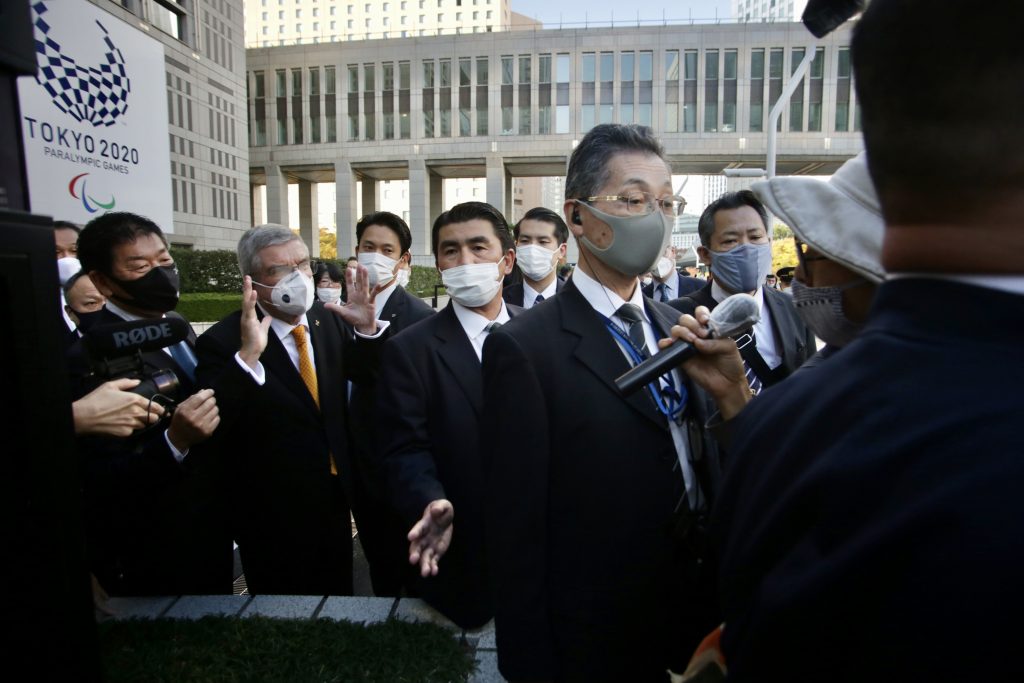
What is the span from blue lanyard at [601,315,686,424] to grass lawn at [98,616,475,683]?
3.41ft

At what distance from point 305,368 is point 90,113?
6.11m

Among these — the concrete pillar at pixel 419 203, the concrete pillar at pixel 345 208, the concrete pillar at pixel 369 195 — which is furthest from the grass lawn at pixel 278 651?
the concrete pillar at pixel 369 195

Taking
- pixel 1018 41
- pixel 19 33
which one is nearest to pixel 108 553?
pixel 19 33

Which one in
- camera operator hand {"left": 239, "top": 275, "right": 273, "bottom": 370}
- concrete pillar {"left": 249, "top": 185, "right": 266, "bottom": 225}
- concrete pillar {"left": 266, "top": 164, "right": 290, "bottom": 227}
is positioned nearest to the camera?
camera operator hand {"left": 239, "top": 275, "right": 273, "bottom": 370}

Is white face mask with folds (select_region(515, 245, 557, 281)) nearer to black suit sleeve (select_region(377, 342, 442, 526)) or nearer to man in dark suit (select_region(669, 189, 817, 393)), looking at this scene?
man in dark suit (select_region(669, 189, 817, 393))

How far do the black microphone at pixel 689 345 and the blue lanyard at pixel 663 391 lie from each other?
0.16 metres

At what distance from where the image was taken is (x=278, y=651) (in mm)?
2059

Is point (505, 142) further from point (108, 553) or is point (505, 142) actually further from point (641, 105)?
point (108, 553)

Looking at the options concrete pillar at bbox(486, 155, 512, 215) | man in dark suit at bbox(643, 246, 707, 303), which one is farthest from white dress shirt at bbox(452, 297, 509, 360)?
concrete pillar at bbox(486, 155, 512, 215)

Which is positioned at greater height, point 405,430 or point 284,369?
point 284,369

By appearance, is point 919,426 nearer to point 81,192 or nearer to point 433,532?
point 433,532

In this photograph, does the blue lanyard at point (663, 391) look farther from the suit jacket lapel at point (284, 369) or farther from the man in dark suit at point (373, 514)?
the suit jacket lapel at point (284, 369)

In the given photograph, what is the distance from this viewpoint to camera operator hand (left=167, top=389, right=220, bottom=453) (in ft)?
7.70

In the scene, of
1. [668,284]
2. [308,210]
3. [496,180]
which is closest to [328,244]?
[308,210]
